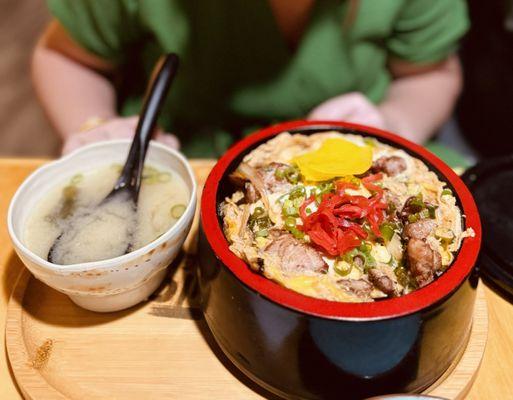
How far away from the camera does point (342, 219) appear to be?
87cm

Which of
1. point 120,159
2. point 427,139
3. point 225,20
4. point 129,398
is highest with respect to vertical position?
point 225,20

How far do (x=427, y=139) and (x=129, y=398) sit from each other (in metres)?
1.37

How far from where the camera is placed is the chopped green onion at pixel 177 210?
102 centimetres

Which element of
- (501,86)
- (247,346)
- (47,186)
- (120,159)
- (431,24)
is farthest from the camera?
(501,86)

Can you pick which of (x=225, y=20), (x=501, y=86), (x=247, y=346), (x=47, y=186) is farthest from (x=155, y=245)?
(x=501, y=86)

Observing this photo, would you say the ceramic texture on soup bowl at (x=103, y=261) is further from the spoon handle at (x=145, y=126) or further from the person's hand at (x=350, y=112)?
the person's hand at (x=350, y=112)

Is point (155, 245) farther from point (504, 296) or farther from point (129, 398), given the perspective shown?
point (504, 296)

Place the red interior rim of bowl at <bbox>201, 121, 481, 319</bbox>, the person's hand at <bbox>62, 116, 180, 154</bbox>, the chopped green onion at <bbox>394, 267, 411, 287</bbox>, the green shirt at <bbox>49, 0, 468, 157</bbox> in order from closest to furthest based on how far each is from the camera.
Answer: the red interior rim of bowl at <bbox>201, 121, 481, 319</bbox>
the chopped green onion at <bbox>394, 267, 411, 287</bbox>
the person's hand at <bbox>62, 116, 180, 154</bbox>
the green shirt at <bbox>49, 0, 468, 157</bbox>

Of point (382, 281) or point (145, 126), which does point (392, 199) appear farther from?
point (145, 126)

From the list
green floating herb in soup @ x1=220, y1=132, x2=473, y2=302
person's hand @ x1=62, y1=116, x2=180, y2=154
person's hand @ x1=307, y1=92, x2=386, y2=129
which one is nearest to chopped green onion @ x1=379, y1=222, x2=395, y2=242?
green floating herb in soup @ x1=220, y1=132, x2=473, y2=302

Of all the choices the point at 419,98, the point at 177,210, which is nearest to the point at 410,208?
the point at 177,210

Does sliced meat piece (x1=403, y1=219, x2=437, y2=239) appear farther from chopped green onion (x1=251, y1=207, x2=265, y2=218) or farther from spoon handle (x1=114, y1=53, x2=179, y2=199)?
spoon handle (x1=114, y1=53, x2=179, y2=199)

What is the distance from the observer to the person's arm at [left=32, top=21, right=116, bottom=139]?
1669 mm

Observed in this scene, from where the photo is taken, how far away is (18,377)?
2.82 feet
